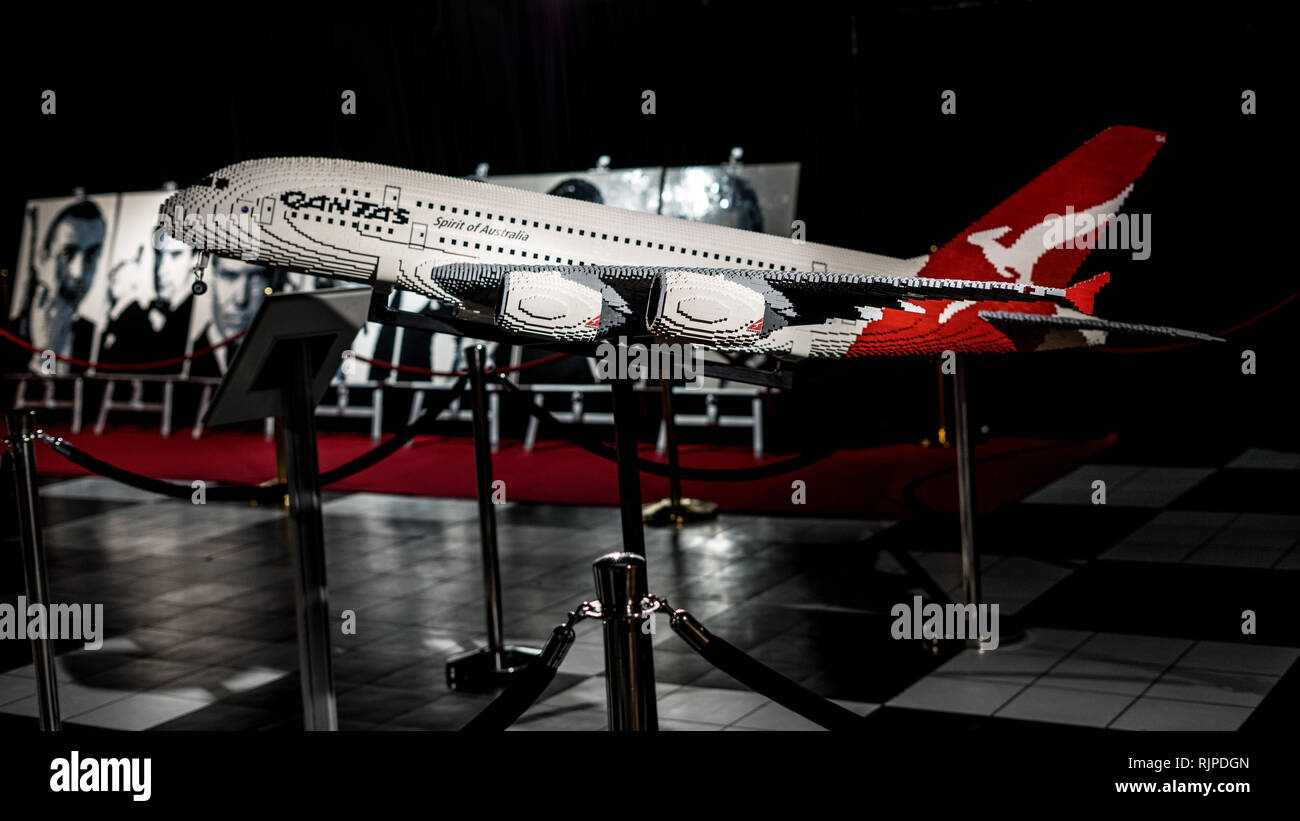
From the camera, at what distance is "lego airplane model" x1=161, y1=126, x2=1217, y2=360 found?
4.06 metres

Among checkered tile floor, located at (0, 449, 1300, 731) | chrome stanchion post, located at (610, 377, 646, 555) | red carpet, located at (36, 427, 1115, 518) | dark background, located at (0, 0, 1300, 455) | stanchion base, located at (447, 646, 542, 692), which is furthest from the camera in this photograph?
dark background, located at (0, 0, 1300, 455)

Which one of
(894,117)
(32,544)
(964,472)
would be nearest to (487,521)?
(32,544)

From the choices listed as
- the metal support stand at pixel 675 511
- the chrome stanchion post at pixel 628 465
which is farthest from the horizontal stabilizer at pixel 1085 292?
the metal support stand at pixel 675 511

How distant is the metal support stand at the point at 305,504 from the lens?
12.7 feet

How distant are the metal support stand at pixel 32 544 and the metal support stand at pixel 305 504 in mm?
1540

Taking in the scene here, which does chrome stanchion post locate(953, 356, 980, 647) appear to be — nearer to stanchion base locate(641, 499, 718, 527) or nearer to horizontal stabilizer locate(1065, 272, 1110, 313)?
horizontal stabilizer locate(1065, 272, 1110, 313)

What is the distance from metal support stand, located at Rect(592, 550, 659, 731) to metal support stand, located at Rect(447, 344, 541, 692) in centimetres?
248

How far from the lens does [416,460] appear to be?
11492 millimetres

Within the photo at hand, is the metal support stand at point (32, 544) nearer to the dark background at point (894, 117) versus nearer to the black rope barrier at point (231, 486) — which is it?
the black rope barrier at point (231, 486)

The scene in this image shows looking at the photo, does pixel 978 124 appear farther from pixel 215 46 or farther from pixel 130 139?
pixel 130 139

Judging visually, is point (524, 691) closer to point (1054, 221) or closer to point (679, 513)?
point (1054, 221)

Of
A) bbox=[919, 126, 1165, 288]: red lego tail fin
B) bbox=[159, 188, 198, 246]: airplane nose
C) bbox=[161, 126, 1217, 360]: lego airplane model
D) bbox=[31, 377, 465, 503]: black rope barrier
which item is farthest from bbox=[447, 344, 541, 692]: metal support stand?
bbox=[919, 126, 1165, 288]: red lego tail fin

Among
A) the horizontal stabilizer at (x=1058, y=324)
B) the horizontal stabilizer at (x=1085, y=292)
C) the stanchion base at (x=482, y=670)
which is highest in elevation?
the horizontal stabilizer at (x=1085, y=292)

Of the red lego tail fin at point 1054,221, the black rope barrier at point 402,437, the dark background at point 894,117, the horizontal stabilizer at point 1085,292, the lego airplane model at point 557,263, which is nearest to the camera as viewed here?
the lego airplane model at point 557,263
